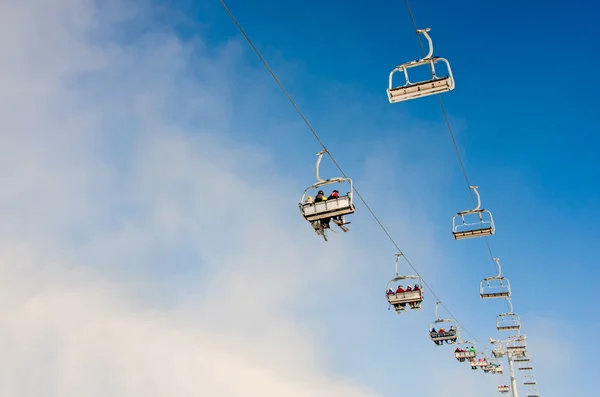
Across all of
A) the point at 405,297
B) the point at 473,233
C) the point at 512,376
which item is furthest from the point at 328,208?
the point at 512,376

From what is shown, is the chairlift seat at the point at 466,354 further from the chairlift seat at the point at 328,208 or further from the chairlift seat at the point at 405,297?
the chairlift seat at the point at 328,208

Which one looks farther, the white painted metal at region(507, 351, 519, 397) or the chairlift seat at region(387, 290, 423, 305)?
the white painted metal at region(507, 351, 519, 397)

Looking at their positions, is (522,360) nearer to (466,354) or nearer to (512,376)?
(512,376)

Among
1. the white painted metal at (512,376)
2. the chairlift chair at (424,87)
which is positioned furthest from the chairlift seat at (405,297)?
the white painted metal at (512,376)

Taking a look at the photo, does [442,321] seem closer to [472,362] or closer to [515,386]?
[472,362]

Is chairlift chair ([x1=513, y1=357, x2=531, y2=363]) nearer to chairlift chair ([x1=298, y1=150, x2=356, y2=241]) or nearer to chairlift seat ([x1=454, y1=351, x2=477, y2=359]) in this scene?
chairlift seat ([x1=454, y1=351, x2=477, y2=359])

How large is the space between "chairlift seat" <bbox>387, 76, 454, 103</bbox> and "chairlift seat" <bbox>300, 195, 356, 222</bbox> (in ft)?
11.5

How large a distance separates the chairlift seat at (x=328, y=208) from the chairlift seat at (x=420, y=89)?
3.50 meters

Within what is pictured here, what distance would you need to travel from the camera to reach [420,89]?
511 inches

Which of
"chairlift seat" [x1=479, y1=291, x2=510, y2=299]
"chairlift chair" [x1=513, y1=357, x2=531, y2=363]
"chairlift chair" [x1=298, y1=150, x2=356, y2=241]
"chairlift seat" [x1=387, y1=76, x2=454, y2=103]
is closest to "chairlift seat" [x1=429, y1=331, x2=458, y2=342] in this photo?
"chairlift seat" [x1=479, y1=291, x2=510, y2=299]

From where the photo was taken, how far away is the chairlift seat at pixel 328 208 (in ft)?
48.5

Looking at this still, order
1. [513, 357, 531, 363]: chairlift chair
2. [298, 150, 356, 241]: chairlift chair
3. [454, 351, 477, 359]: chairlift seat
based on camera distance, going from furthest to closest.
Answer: [513, 357, 531, 363]: chairlift chair
[454, 351, 477, 359]: chairlift seat
[298, 150, 356, 241]: chairlift chair

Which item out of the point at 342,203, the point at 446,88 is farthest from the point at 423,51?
the point at 342,203

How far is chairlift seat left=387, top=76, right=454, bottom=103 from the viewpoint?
41.8ft
